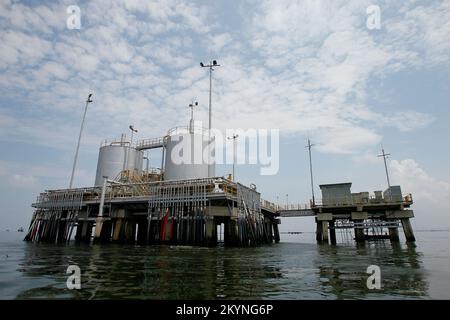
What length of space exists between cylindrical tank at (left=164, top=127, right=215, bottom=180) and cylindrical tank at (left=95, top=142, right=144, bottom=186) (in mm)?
9920

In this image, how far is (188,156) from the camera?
117ft

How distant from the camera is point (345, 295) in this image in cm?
805

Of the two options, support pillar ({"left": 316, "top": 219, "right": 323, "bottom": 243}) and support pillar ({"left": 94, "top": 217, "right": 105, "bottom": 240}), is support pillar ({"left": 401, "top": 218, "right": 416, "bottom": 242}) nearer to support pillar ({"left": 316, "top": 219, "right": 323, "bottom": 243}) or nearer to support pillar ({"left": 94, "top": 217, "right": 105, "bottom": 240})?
support pillar ({"left": 316, "top": 219, "right": 323, "bottom": 243})

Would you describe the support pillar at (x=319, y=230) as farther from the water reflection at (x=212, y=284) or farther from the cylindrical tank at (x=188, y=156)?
the water reflection at (x=212, y=284)

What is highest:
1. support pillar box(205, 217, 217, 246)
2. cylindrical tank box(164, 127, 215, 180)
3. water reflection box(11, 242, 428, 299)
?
cylindrical tank box(164, 127, 215, 180)

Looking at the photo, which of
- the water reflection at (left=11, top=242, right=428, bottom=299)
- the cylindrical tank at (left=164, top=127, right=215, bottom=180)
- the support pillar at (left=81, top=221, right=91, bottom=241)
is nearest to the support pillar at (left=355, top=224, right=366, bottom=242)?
the cylindrical tank at (left=164, top=127, right=215, bottom=180)

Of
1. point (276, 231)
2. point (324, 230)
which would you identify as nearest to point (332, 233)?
point (324, 230)

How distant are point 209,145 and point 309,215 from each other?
2021cm

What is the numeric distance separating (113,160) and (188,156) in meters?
14.2

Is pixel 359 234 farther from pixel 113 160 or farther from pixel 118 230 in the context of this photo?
pixel 113 160

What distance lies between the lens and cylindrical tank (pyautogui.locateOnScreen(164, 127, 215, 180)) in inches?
1368

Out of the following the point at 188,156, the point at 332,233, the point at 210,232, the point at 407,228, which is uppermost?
the point at 188,156
